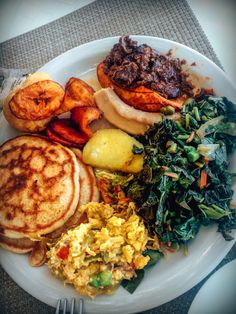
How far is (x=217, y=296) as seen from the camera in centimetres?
222

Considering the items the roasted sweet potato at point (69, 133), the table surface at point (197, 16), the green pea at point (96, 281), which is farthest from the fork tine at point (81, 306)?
the table surface at point (197, 16)

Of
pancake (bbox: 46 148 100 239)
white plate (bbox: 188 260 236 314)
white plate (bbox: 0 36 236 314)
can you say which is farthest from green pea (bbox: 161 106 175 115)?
white plate (bbox: 188 260 236 314)

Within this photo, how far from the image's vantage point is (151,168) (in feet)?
7.89

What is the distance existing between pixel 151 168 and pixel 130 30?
1443 mm

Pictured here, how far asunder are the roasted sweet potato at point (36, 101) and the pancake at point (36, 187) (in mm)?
178

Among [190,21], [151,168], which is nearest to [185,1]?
[190,21]

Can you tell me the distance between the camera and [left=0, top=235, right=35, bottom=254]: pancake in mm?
2455

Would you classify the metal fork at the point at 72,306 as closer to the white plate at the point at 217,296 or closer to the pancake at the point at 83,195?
the pancake at the point at 83,195

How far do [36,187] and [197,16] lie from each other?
191cm

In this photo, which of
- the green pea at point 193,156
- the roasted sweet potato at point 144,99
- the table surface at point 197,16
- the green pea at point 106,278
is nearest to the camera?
the green pea at point 106,278

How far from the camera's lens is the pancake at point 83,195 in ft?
8.18

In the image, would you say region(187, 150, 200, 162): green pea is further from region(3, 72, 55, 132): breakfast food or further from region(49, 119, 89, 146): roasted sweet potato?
region(3, 72, 55, 132): breakfast food

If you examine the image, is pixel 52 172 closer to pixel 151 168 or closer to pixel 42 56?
pixel 151 168

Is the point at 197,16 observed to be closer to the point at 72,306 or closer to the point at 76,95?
the point at 76,95
